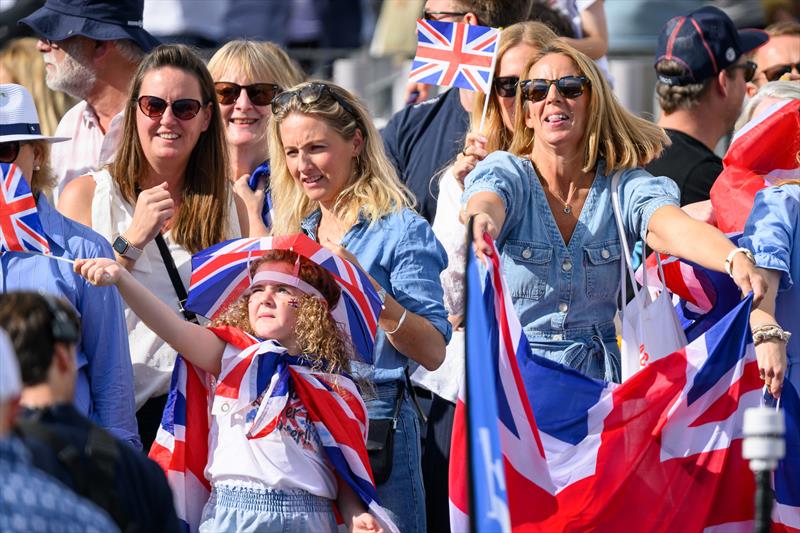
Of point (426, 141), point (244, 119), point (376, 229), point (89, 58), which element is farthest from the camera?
point (426, 141)

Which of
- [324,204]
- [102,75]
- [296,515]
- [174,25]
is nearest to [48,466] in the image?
[296,515]

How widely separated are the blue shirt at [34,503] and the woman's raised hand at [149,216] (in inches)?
80.4

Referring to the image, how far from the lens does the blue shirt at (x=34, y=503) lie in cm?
303

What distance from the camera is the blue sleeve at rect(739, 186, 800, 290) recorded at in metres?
5.18

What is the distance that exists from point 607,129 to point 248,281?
134 cm

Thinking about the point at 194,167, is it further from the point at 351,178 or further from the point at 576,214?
the point at 576,214

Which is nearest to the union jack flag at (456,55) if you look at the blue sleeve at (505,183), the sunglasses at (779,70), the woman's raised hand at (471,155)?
the woman's raised hand at (471,155)

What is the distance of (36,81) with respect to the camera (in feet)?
25.9

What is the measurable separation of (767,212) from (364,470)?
1.74 metres

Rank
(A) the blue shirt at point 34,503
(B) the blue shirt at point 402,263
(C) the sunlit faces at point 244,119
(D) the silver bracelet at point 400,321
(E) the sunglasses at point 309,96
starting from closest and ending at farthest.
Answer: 1. (A) the blue shirt at point 34,503
2. (D) the silver bracelet at point 400,321
3. (B) the blue shirt at point 402,263
4. (E) the sunglasses at point 309,96
5. (C) the sunlit faces at point 244,119

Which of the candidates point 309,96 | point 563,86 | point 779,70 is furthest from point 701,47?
point 309,96

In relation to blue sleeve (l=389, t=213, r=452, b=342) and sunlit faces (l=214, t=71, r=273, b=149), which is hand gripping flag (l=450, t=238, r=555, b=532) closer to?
blue sleeve (l=389, t=213, r=452, b=342)

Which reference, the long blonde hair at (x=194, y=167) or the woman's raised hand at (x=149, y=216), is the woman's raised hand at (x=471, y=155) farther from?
the woman's raised hand at (x=149, y=216)

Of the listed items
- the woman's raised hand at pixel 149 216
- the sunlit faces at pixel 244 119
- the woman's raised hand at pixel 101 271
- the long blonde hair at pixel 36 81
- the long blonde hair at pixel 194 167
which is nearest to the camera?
the woman's raised hand at pixel 101 271
